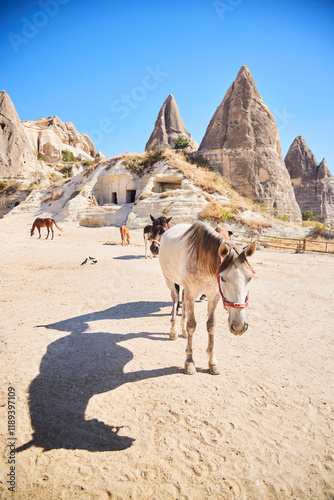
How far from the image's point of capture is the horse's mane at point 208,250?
8.82ft

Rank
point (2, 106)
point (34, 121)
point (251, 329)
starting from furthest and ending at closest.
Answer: point (34, 121), point (2, 106), point (251, 329)

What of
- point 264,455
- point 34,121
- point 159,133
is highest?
point 34,121

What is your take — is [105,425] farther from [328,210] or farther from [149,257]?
[328,210]

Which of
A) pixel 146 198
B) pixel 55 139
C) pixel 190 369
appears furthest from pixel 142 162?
pixel 55 139

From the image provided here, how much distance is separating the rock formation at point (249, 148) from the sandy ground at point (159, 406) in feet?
91.1

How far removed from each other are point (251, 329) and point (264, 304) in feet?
5.56

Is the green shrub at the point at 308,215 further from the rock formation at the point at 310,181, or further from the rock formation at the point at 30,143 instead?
the rock formation at the point at 30,143

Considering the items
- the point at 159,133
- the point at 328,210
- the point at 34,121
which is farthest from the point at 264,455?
the point at 34,121

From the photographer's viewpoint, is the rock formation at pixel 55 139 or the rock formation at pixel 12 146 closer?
the rock formation at pixel 12 146

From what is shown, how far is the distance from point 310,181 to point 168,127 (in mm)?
31021

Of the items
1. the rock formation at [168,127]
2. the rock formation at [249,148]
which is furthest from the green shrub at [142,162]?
the rock formation at [168,127]

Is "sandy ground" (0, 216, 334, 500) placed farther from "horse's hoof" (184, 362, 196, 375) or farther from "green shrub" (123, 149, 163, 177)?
"green shrub" (123, 149, 163, 177)

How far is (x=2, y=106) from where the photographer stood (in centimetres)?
4278

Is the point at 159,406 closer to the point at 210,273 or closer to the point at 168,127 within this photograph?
the point at 210,273
